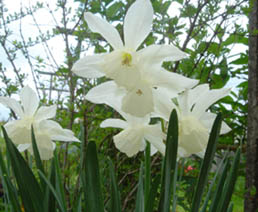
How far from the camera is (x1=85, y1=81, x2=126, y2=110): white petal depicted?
1.67 feet

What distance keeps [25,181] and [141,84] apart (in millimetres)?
302

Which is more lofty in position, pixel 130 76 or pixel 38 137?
pixel 130 76

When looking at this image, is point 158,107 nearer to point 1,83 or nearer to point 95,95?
point 95,95

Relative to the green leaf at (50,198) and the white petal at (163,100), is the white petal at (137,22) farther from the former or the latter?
the green leaf at (50,198)

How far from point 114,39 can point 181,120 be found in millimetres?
199

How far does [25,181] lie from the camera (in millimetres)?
555

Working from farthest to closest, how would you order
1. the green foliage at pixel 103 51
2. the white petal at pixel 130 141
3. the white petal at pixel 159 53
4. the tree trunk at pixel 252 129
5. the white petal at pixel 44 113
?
the tree trunk at pixel 252 129
the green foliage at pixel 103 51
the white petal at pixel 44 113
the white petal at pixel 130 141
the white petal at pixel 159 53

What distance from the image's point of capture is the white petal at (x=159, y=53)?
45 centimetres

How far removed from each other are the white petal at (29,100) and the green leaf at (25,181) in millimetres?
168

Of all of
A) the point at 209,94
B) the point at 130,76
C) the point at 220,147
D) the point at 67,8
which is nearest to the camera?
the point at 130,76

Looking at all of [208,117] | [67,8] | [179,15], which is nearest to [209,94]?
[208,117]

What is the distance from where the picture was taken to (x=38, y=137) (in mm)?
642

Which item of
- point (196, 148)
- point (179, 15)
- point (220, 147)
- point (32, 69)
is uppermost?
point (179, 15)

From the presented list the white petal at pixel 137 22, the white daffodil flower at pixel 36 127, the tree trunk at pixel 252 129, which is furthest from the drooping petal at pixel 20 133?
the tree trunk at pixel 252 129
